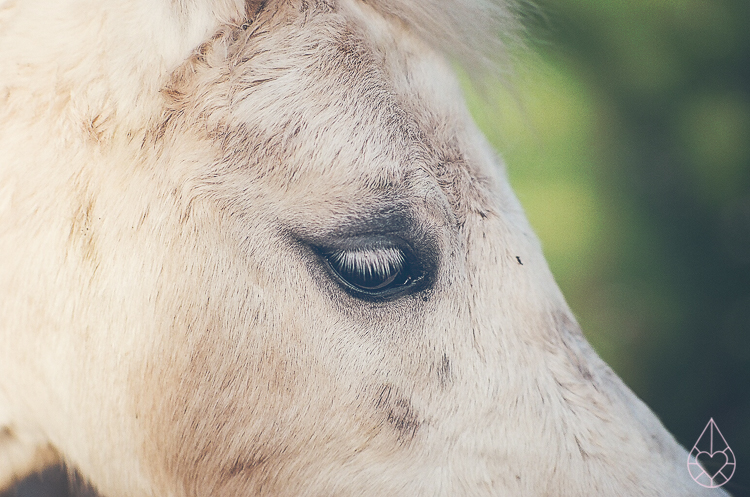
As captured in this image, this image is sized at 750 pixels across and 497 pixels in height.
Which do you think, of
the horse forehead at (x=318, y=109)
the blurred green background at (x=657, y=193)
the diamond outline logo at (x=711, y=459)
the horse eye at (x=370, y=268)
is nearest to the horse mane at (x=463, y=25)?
the horse forehead at (x=318, y=109)

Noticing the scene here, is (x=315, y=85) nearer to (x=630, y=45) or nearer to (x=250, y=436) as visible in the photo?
(x=250, y=436)

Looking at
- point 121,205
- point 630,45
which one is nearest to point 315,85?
point 121,205

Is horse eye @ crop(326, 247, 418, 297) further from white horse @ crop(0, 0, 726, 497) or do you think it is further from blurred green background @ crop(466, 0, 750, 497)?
blurred green background @ crop(466, 0, 750, 497)

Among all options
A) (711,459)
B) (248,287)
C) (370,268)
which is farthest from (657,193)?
(248,287)

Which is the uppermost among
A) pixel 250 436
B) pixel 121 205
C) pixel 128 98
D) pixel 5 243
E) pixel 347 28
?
pixel 347 28

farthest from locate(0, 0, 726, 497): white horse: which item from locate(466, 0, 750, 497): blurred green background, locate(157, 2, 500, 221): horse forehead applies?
locate(466, 0, 750, 497): blurred green background

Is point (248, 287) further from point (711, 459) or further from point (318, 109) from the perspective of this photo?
point (711, 459)
